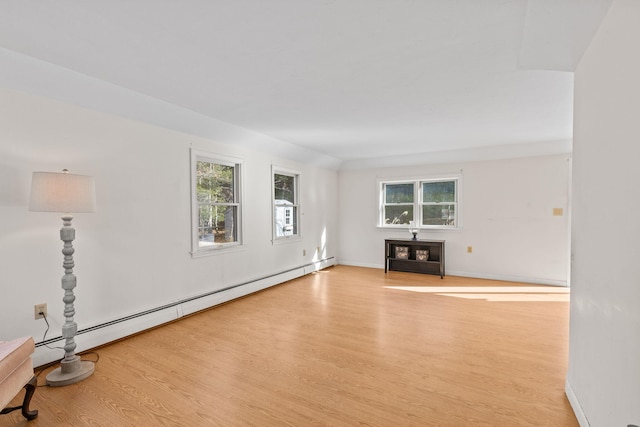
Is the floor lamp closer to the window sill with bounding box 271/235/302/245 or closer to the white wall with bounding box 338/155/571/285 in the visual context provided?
the window sill with bounding box 271/235/302/245

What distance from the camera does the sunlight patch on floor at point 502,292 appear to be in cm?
429

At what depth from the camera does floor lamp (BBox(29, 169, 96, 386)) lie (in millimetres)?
2129

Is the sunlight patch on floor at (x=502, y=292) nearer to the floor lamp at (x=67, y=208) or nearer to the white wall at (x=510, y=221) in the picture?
the white wall at (x=510, y=221)

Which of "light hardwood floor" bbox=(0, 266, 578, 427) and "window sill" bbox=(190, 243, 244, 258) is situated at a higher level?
"window sill" bbox=(190, 243, 244, 258)

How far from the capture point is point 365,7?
1.61m

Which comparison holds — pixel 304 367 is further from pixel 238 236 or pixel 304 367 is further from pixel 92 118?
pixel 92 118

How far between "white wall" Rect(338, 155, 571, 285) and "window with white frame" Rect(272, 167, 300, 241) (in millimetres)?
2136

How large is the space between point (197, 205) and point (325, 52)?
251 cm

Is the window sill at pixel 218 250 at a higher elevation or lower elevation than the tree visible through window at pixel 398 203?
lower

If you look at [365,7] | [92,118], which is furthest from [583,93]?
[92,118]

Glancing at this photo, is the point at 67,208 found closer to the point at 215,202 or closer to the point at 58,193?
the point at 58,193

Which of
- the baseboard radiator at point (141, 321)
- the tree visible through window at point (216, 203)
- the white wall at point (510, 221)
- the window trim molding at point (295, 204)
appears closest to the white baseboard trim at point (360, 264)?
the white wall at point (510, 221)

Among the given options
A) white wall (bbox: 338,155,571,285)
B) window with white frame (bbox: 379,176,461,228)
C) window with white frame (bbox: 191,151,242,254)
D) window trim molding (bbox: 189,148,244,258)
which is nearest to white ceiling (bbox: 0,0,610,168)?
window trim molding (bbox: 189,148,244,258)

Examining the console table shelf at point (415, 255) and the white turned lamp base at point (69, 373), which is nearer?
the white turned lamp base at point (69, 373)
